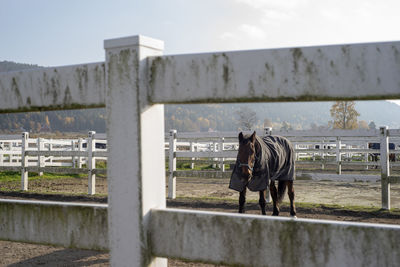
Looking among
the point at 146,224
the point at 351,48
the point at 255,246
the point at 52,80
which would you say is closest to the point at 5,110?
the point at 52,80

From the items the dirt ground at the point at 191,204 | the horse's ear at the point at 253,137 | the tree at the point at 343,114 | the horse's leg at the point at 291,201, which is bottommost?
the dirt ground at the point at 191,204

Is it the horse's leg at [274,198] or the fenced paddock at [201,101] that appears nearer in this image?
the fenced paddock at [201,101]

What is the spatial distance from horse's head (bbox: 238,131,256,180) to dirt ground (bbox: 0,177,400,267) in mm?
1609

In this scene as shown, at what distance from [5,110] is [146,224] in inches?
36.3

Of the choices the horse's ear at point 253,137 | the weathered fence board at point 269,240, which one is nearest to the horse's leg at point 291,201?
the horse's ear at point 253,137

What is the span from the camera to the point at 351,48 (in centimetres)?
117

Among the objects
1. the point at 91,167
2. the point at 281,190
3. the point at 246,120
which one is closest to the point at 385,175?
the point at 281,190

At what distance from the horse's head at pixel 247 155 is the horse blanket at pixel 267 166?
0.10m

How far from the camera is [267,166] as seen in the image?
5.28m

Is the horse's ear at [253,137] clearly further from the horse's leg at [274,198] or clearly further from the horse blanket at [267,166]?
the horse's leg at [274,198]

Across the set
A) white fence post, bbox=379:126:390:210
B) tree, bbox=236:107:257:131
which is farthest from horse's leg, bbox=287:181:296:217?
tree, bbox=236:107:257:131

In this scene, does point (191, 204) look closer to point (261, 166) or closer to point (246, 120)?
point (261, 166)

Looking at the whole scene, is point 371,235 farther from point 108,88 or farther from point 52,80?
point 52,80

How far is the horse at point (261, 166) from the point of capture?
4996 mm
